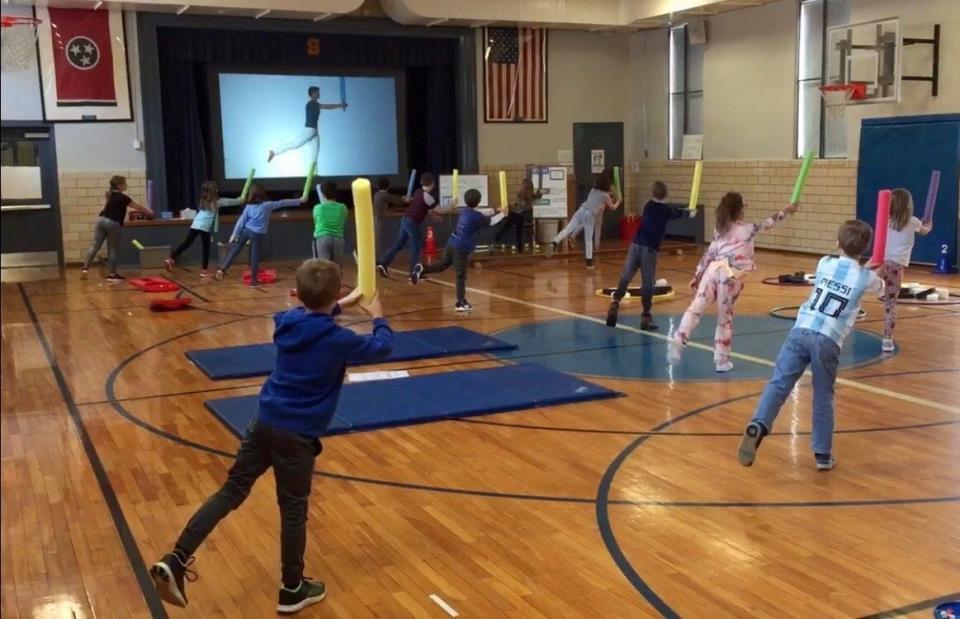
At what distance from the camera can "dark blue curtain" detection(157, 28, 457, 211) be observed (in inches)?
669

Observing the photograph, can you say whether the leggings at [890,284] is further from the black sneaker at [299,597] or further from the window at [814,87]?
the window at [814,87]

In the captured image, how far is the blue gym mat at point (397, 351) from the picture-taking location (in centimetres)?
786

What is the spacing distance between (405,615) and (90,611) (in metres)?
1.19

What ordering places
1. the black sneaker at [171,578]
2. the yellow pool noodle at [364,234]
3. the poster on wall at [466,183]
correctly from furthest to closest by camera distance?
the poster on wall at [466,183] < the black sneaker at [171,578] < the yellow pool noodle at [364,234]

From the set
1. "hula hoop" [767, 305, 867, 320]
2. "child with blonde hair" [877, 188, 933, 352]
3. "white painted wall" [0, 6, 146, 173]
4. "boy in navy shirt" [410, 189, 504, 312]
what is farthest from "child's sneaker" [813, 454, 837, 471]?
"white painted wall" [0, 6, 146, 173]

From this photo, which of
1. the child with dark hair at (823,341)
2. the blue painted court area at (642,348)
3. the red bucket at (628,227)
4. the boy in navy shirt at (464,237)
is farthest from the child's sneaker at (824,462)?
the red bucket at (628,227)

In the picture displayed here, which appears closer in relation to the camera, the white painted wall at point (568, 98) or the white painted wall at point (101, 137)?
the white painted wall at point (101, 137)

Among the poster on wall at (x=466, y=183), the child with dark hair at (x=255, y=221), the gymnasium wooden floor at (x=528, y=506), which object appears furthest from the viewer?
the poster on wall at (x=466, y=183)

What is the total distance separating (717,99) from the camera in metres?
18.3

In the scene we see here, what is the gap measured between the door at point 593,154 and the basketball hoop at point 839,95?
5617 mm

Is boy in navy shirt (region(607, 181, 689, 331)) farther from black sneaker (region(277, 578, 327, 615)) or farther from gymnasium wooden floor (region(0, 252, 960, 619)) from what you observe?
A: black sneaker (region(277, 578, 327, 615))

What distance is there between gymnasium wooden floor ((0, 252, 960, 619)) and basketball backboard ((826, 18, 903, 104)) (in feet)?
25.0

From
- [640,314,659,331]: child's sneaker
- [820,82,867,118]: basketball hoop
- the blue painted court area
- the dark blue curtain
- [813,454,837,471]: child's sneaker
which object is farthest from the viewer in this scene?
the dark blue curtain

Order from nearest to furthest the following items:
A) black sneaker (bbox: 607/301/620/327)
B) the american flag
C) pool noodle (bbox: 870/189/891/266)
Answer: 1. pool noodle (bbox: 870/189/891/266)
2. black sneaker (bbox: 607/301/620/327)
3. the american flag
